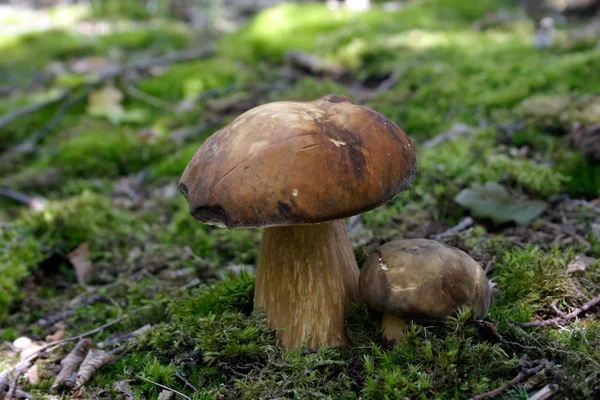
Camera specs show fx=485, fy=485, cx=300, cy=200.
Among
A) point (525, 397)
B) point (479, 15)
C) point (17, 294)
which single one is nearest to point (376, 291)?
point (525, 397)

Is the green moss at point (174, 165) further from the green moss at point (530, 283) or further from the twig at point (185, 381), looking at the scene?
the green moss at point (530, 283)

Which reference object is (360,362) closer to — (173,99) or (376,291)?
(376,291)

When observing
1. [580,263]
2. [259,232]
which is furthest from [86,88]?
[580,263]

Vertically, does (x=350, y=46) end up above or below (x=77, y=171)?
above

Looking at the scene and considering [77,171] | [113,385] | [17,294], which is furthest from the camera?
[77,171]

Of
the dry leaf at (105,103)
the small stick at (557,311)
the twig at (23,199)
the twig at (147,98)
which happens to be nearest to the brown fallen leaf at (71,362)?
the twig at (23,199)

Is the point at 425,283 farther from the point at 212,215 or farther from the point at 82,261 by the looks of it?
the point at 82,261

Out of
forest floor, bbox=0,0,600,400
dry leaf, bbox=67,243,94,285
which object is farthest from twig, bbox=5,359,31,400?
dry leaf, bbox=67,243,94,285
